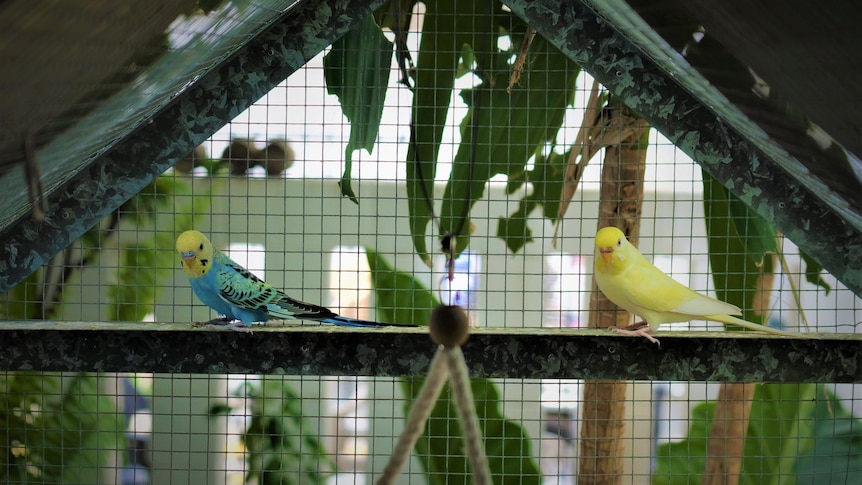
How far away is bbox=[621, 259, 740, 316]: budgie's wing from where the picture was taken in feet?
3.48

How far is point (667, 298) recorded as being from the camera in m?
1.06

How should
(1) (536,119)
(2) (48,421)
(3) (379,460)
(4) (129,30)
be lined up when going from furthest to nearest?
(3) (379,460), (2) (48,421), (1) (536,119), (4) (129,30)

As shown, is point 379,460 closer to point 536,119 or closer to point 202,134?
point 536,119

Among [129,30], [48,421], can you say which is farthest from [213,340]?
[48,421]

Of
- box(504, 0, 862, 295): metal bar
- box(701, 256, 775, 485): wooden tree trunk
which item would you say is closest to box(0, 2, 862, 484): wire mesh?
box(701, 256, 775, 485): wooden tree trunk

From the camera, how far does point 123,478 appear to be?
308 cm

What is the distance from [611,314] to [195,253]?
32.1 inches

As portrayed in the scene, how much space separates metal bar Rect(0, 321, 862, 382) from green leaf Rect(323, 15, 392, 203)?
0.46 meters

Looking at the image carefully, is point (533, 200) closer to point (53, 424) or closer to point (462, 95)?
point (462, 95)

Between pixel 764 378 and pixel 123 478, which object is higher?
pixel 764 378

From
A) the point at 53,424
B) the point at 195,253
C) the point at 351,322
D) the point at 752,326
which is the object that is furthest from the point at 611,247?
the point at 53,424

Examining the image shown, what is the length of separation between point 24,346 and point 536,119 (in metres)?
1.00

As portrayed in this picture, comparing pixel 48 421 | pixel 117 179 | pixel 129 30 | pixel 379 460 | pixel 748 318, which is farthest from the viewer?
pixel 379 460

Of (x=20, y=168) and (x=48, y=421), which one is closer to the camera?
(x=20, y=168)
